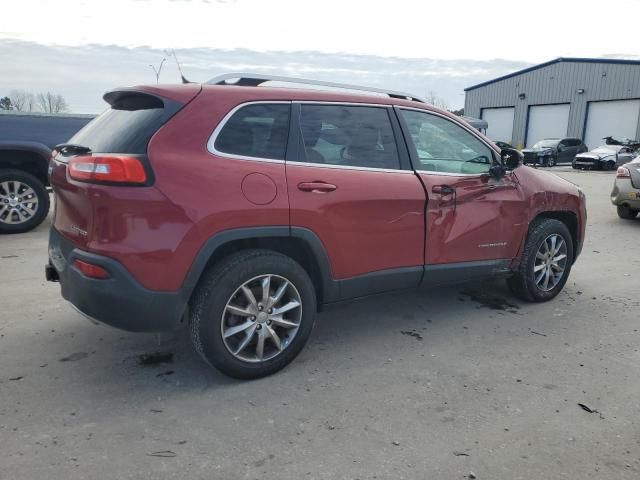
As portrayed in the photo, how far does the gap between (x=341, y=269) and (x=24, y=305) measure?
2.84 metres

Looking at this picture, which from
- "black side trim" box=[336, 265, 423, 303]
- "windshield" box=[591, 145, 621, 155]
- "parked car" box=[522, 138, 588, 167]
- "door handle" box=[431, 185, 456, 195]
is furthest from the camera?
"parked car" box=[522, 138, 588, 167]

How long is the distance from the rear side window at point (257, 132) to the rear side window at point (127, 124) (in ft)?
1.08

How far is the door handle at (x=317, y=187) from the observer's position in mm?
3162

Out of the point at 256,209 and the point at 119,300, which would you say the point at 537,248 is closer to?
the point at 256,209

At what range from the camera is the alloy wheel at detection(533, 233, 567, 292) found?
4.64 meters

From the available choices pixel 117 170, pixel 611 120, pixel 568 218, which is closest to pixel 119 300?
pixel 117 170

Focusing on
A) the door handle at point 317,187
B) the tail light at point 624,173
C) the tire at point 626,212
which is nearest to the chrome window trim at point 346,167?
the door handle at point 317,187

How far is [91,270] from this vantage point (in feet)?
9.08

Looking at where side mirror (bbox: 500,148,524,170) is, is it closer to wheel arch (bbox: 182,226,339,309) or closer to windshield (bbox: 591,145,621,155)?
wheel arch (bbox: 182,226,339,309)

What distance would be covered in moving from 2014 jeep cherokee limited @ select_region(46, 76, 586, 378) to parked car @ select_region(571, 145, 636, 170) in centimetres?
2246

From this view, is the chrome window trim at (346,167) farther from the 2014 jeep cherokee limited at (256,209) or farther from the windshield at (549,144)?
the windshield at (549,144)

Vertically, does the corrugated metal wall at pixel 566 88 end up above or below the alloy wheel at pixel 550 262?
above

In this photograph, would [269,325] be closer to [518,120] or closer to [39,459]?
[39,459]

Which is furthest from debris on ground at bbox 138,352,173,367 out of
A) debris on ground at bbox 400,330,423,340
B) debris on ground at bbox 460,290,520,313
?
debris on ground at bbox 460,290,520,313
